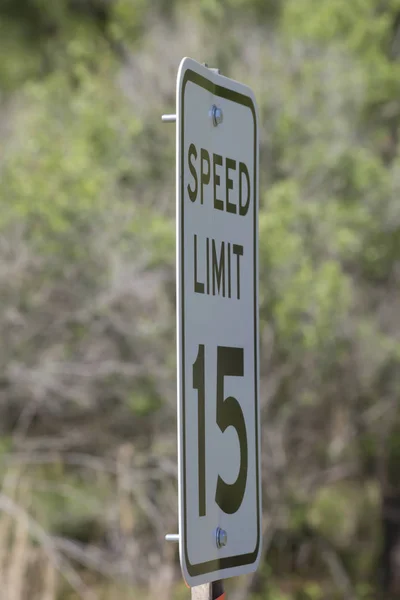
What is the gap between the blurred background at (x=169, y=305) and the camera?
30.5 ft

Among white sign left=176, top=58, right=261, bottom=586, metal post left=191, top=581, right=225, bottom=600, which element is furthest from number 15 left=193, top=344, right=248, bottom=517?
metal post left=191, top=581, right=225, bottom=600

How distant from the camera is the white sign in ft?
5.97

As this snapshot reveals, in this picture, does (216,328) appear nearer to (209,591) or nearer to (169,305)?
(209,591)

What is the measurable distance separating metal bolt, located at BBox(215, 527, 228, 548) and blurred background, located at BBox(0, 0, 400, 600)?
23.4 ft

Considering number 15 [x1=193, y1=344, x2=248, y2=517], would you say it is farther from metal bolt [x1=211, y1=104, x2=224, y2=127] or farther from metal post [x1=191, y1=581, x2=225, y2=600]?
metal bolt [x1=211, y1=104, x2=224, y2=127]

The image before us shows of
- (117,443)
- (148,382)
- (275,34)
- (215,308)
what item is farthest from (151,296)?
(215,308)

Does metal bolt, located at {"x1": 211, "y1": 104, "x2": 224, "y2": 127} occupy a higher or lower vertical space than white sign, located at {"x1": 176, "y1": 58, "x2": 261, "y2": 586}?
higher

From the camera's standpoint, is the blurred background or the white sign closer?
the white sign

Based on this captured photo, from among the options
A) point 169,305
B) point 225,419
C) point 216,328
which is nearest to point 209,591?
point 225,419

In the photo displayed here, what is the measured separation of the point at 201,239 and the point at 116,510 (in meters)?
8.20

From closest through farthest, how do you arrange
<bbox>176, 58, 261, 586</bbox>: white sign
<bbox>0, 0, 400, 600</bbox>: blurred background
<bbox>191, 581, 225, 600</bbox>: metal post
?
<bbox>176, 58, 261, 586</bbox>: white sign, <bbox>191, 581, 225, 600</bbox>: metal post, <bbox>0, 0, 400, 600</bbox>: blurred background

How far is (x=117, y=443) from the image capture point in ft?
32.9

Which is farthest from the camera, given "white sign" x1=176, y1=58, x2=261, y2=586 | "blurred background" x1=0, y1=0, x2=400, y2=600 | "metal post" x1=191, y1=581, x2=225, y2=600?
"blurred background" x1=0, y1=0, x2=400, y2=600

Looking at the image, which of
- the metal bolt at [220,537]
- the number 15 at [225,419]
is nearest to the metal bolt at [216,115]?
the number 15 at [225,419]
